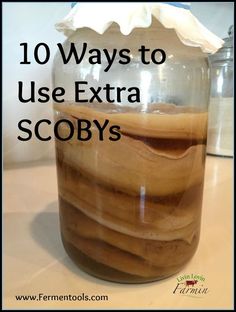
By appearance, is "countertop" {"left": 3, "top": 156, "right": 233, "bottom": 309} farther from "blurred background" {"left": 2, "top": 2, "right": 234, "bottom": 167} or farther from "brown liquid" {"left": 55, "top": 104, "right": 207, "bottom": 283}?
"blurred background" {"left": 2, "top": 2, "right": 234, "bottom": 167}

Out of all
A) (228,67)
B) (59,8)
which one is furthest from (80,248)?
(228,67)

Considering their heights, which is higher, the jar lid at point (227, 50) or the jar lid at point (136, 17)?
the jar lid at point (227, 50)

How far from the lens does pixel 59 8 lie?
0.59m

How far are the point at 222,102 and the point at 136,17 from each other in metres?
0.55

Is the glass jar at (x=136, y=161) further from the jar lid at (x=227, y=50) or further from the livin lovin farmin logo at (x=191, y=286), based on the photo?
the jar lid at (x=227, y=50)

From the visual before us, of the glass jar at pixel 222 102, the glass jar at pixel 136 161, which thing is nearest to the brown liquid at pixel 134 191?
the glass jar at pixel 136 161

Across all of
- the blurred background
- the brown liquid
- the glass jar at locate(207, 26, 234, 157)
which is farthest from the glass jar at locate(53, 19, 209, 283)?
the glass jar at locate(207, 26, 234, 157)

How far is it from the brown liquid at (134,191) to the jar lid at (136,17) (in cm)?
7

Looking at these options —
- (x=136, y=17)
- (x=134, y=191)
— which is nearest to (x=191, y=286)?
(x=134, y=191)

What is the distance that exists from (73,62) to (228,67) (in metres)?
0.55

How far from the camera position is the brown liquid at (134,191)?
0.84 ft

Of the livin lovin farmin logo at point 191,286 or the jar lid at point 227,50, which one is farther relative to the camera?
the jar lid at point 227,50

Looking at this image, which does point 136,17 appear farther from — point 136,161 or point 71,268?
point 71,268

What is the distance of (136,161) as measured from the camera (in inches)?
10.1
